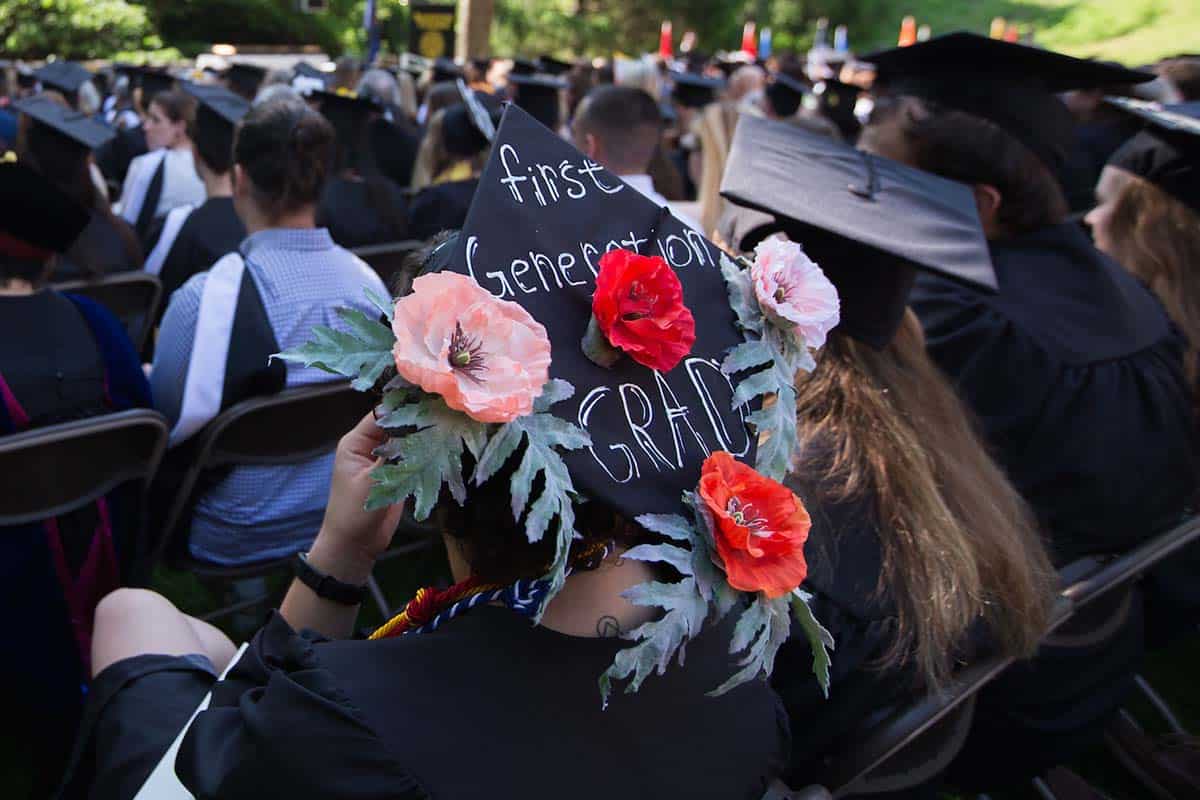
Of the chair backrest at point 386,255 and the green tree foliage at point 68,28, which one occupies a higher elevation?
the chair backrest at point 386,255

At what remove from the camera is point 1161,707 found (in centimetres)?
308

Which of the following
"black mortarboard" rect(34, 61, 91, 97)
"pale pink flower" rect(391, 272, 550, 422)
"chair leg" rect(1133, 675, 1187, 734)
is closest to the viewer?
"pale pink flower" rect(391, 272, 550, 422)

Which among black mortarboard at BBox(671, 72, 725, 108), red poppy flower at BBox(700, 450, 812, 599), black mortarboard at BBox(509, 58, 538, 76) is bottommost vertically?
black mortarboard at BBox(509, 58, 538, 76)

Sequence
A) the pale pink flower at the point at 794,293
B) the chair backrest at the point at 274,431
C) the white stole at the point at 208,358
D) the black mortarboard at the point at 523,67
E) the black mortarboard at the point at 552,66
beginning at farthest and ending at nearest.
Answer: the black mortarboard at the point at 552,66 → the black mortarboard at the point at 523,67 → the white stole at the point at 208,358 → the chair backrest at the point at 274,431 → the pale pink flower at the point at 794,293

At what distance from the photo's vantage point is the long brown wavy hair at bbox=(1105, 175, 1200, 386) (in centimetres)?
325

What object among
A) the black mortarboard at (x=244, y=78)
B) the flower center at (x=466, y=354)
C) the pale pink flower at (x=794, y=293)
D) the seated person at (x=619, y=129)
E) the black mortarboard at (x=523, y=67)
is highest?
the flower center at (x=466, y=354)

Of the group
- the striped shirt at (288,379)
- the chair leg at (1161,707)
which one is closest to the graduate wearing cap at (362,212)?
the striped shirt at (288,379)

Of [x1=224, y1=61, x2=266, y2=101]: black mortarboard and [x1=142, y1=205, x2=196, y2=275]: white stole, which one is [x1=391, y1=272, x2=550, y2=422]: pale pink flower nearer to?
[x1=142, y1=205, x2=196, y2=275]: white stole

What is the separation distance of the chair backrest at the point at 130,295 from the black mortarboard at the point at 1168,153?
11.5ft

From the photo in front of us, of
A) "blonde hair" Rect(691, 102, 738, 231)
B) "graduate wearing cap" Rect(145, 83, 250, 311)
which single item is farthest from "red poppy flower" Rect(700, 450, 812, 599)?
"graduate wearing cap" Rect(145, 83, 250, 311)

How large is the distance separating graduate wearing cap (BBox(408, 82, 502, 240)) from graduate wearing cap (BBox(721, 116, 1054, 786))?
3232 mm

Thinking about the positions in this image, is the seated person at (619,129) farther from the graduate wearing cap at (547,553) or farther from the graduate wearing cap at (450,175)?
the graduate wearing cap at (547,553)

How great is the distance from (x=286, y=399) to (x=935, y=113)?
2116mm

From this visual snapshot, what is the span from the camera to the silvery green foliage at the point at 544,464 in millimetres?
1037
